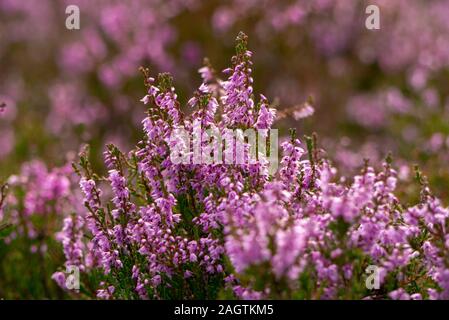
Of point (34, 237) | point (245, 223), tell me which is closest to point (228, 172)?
point (245, 223)

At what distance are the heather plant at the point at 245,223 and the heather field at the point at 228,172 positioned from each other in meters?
0.01

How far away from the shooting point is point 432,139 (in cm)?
834

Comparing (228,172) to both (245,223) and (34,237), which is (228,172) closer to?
(245,223)

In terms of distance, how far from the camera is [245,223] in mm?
3457

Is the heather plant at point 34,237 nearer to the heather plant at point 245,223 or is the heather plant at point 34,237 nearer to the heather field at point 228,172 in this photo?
the heather field at point 228,172

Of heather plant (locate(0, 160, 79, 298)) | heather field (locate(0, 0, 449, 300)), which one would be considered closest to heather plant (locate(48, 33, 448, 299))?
heather field (locate(0, 0, 449, 300))

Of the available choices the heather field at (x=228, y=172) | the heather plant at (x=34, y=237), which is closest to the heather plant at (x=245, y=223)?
the heather field at (x=228, y=172)

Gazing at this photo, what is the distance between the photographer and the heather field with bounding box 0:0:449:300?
3.52m

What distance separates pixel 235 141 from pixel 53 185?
2.32 meters

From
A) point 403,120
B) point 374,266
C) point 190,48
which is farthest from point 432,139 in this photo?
point 374,266

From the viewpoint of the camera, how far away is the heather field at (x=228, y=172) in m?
3.52

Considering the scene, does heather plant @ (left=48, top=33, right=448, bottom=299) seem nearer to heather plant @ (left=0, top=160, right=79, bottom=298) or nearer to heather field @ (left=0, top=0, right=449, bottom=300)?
heather field @ (left=0, top=0, right=449, bottom=300)

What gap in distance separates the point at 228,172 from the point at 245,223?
1.49ft

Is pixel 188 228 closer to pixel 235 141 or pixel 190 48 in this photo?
pixel 235 141
